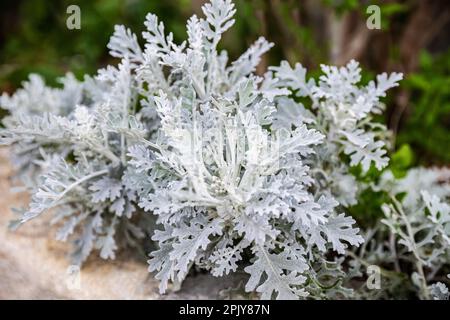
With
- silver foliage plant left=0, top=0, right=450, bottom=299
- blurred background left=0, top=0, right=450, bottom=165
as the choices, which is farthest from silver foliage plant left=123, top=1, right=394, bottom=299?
blurred background left=0, top=0, right=450, bottom=165

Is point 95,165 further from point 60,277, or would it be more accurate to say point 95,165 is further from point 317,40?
point 317,40

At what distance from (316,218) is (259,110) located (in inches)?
8.7

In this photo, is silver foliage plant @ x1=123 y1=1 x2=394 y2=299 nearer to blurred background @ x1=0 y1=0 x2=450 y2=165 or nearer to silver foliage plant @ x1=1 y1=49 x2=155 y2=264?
silver foliage plant @ x1=1 y1=49 x2=155 y2=264

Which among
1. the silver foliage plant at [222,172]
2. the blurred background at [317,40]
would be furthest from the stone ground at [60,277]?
the blurred background at [317,40]

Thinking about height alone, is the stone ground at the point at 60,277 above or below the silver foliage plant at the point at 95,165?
below

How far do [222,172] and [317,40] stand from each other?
135 cm

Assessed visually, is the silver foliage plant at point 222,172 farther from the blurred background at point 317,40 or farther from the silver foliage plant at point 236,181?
the blurred background at point 317,40

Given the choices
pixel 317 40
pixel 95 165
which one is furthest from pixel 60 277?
pixel 317 40

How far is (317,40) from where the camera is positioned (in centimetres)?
212

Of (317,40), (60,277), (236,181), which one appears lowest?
(60,277)

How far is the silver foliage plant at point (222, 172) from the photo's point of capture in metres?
0.90

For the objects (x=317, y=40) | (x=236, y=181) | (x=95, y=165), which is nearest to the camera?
(x=236, y=181)

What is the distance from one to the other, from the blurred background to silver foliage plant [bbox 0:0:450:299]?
0.21 meters

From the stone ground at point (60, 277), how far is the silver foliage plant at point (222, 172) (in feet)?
0.15
